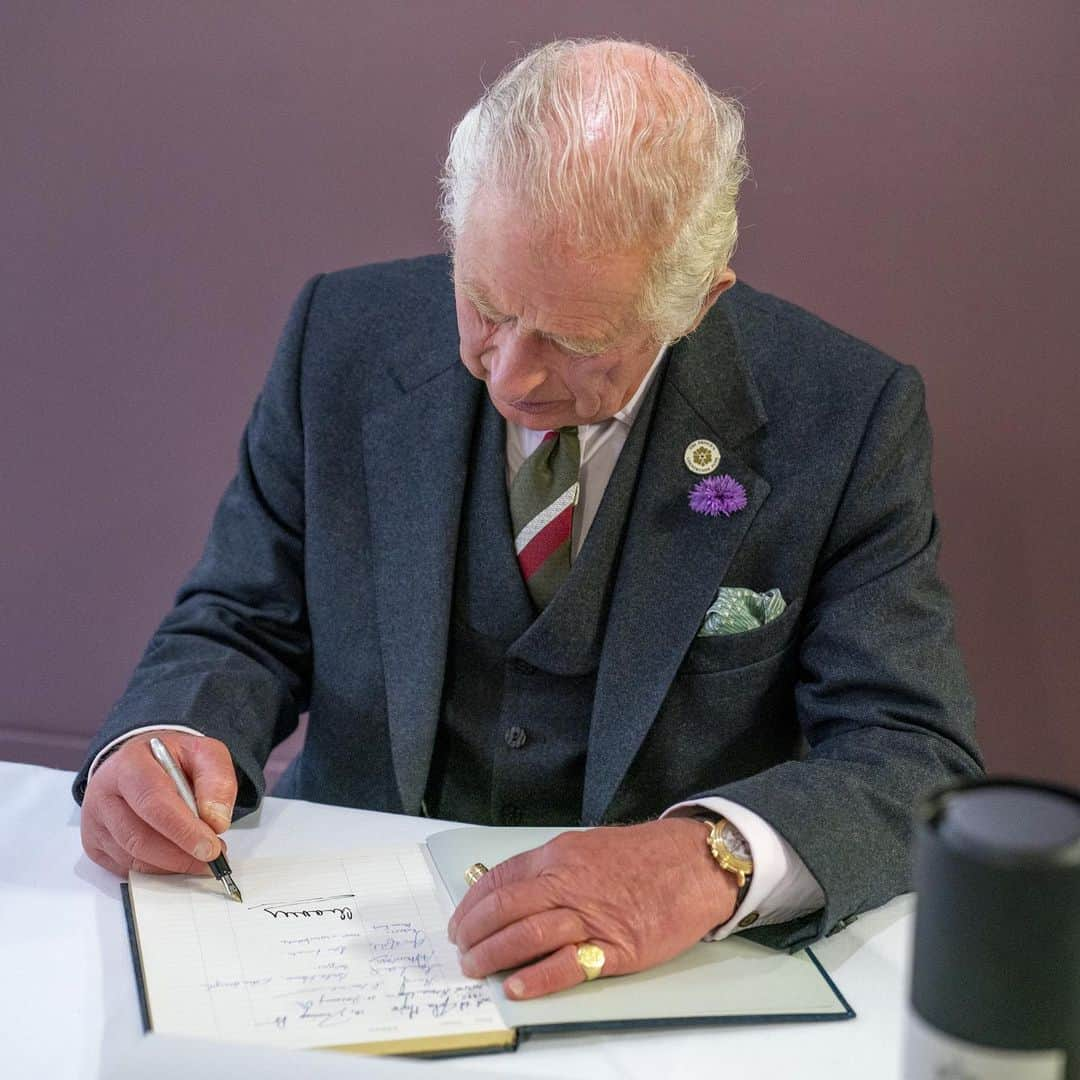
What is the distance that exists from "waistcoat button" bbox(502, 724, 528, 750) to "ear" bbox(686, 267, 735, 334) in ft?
1.74

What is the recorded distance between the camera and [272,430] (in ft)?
6.05

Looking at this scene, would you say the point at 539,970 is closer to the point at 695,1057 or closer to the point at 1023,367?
the point at 695,1057

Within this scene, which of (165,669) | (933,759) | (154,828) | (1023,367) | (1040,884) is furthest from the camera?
(1023,367)

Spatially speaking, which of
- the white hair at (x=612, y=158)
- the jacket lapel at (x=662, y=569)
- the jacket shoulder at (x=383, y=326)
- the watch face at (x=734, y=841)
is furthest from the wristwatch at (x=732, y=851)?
the jacket shoulder at (x=383, y=326)

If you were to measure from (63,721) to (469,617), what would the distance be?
4.51ft

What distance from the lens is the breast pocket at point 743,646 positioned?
65.6 inches

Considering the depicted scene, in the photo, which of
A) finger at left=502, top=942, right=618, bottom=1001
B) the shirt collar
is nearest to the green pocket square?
the shirt collar

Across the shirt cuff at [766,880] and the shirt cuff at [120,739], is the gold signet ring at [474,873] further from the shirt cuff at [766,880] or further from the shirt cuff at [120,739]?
the shirt cuff at [120,739]

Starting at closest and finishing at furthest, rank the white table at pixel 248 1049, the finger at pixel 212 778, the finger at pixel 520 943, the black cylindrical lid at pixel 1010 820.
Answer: the black cylindrical lid at pixel 1010 820
the white table at pixel 248 1049
the finger at pixel 520 943
the finger at pixel 212 778

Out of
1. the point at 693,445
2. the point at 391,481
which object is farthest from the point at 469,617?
the point at 693,445

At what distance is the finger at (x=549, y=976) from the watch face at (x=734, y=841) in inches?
7.5

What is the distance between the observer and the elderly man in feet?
4.53

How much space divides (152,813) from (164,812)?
1cm

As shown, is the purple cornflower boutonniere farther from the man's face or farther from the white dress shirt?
the white dress shirt
